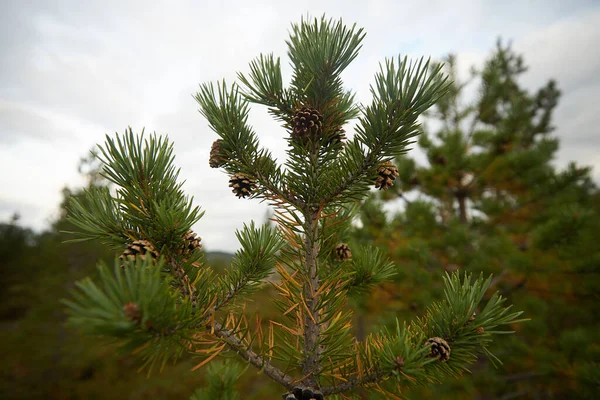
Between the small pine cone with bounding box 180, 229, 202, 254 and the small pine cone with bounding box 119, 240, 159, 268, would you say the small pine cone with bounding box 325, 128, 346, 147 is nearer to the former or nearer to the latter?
the small pine cone with bounding box 180, 229, 202, 254

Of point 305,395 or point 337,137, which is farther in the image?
point 337,137

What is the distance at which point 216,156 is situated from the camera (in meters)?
1.02

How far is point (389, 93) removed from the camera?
0.88 meters

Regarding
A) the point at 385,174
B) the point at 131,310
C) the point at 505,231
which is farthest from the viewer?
the point at 505,231

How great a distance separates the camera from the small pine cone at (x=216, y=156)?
102cm

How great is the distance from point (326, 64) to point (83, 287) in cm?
98

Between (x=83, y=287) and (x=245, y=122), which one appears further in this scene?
(x=245, y=122)

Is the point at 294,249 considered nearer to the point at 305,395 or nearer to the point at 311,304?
the point at 311,304

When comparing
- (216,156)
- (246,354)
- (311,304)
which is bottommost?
(246,354)

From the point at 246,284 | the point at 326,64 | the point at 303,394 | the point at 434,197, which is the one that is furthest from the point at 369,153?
the point at 434,197

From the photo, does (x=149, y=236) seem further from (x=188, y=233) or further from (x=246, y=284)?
(x=246, y=284)

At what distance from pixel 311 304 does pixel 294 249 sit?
0.24 m

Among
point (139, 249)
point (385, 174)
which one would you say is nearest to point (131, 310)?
point (139, 249)

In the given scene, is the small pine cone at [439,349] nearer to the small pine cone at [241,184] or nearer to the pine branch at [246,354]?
the pine branch at [246,354]
